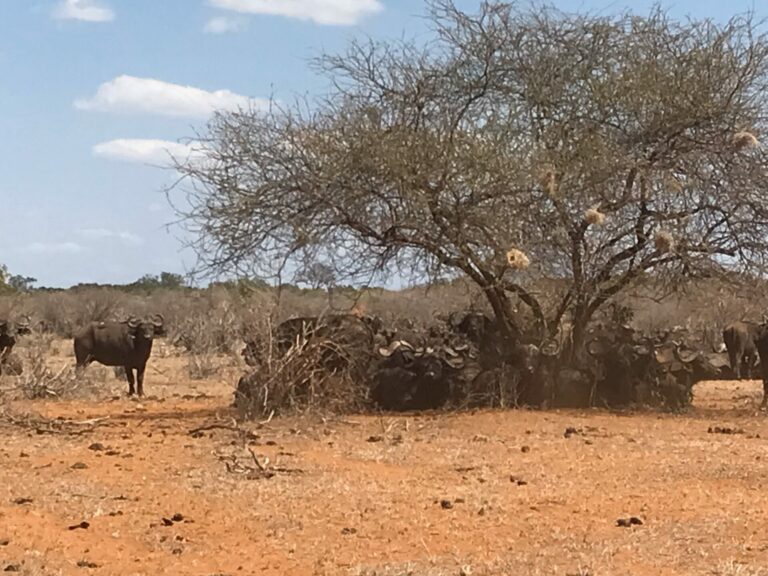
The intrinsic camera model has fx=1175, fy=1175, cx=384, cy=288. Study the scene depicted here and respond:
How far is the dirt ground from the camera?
7344 millimetres

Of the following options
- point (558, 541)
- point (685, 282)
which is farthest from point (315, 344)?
point (558, 541)

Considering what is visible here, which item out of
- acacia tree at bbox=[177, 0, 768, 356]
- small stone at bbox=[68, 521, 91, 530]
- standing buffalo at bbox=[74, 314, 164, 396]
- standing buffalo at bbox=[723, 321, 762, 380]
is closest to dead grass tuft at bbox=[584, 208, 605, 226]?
acacia tree at bbox=[177, 0, 768, 356]

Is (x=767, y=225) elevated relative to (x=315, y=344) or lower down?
elevated

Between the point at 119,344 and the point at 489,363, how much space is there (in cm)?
754

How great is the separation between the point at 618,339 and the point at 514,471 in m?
6.52

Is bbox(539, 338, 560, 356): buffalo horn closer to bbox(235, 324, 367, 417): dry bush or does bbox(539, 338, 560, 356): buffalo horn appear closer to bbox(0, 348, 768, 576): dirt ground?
bbox(0, 348, 768, 576): dirt ground

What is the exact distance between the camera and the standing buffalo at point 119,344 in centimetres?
2056

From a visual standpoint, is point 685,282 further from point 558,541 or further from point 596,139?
point 558,541

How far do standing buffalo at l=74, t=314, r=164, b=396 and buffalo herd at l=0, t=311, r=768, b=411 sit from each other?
440 cm

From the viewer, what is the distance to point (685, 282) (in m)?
16.4

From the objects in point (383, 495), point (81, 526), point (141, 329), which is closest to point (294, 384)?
point (383, 495)

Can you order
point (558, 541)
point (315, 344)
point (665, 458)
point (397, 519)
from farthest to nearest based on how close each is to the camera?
1. point (315, 344)
2. point (665, 458)
3. point (397, 519)
4. point (558, 541)

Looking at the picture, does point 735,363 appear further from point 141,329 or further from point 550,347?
point 141,329

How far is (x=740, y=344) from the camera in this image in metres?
21.5
